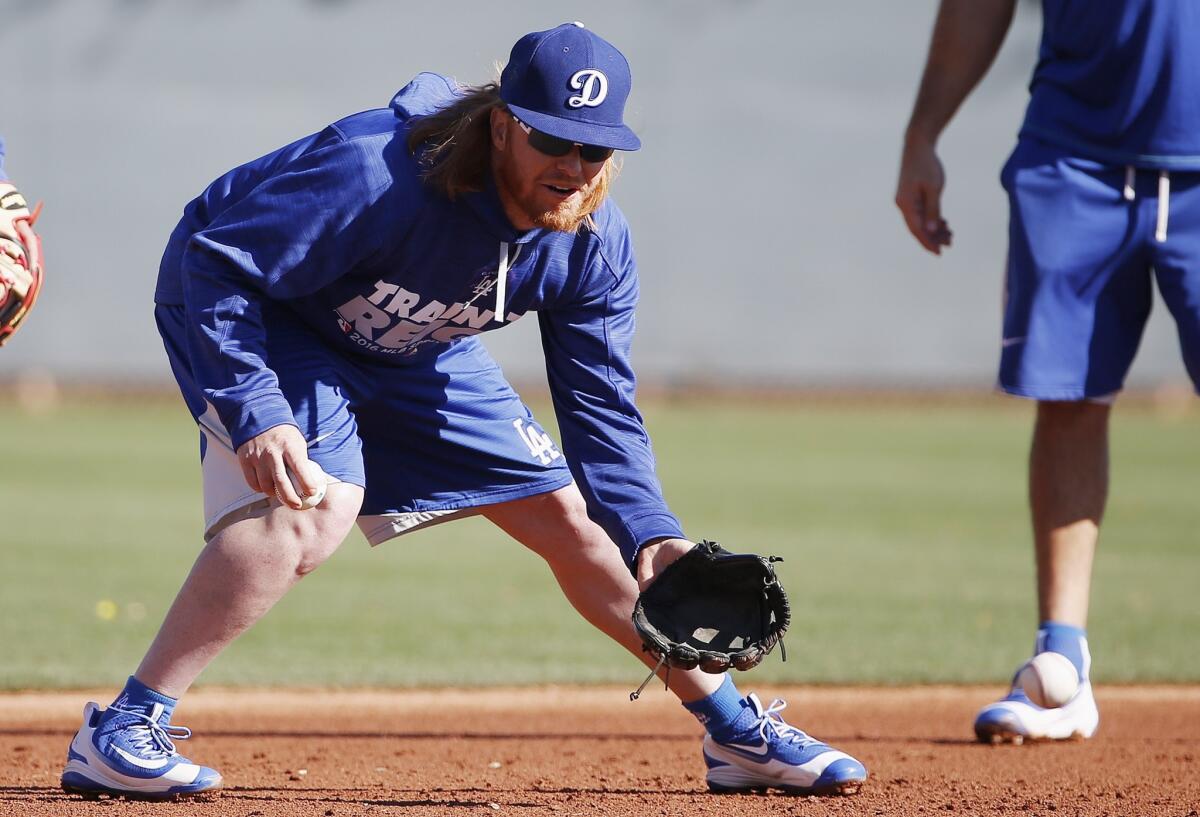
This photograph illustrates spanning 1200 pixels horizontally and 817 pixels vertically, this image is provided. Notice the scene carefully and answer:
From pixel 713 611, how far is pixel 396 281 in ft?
3.14

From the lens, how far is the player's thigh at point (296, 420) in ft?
10.3

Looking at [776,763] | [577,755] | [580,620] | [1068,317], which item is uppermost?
[1068,317]

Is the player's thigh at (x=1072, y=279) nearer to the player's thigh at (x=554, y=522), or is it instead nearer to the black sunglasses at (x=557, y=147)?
the player's thigh at (x=554, y=522)

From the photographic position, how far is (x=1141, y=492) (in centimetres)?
1205

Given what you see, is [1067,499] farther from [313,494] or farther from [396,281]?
[313,494]

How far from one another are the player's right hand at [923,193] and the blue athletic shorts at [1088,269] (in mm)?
248

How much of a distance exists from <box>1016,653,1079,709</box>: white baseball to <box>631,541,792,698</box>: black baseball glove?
108 cm

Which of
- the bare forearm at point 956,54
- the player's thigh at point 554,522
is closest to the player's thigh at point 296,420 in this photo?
the player's thigh at point 554,522

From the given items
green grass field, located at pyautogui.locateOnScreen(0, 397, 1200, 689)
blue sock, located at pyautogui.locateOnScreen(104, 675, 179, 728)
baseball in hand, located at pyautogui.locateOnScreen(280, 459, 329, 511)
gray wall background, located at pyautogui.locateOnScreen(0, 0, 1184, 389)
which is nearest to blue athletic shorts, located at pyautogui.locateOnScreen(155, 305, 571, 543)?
baseball in hand, located at pyautogui.locateOnScreen(280, 459, 329, 511)

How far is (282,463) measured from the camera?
2.87 metres

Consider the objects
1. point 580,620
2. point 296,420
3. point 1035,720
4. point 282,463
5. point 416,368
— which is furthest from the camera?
point 580,620

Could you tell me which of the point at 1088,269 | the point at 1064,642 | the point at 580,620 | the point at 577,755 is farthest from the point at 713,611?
the point at 580,620

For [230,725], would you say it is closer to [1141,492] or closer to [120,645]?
[120,645]

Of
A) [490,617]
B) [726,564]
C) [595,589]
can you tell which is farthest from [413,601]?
[726,564]
